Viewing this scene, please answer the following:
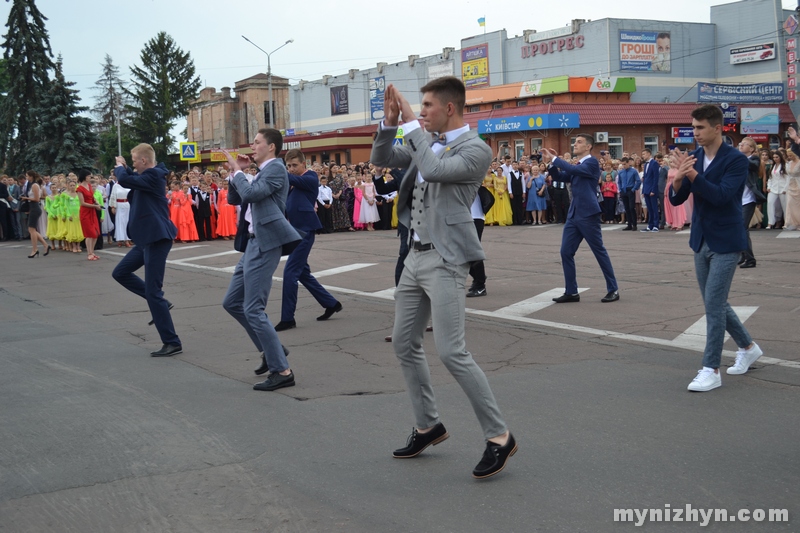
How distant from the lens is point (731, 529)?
383 cm

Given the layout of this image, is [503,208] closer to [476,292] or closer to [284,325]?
[476,292]

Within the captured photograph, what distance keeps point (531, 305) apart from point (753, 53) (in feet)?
174

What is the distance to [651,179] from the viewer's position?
22.7 m

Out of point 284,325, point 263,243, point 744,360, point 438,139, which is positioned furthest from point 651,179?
point 438,139

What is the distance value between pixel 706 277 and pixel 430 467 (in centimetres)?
298

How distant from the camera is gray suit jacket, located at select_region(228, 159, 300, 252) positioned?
22.8ft

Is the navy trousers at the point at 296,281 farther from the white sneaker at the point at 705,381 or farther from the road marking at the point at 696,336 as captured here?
the white sneaker at the point at 705,381

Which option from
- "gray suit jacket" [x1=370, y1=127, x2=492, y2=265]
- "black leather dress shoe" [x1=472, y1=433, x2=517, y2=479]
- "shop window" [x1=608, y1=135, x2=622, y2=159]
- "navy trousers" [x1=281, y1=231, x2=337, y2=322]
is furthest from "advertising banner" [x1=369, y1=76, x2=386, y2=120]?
"black leather dress shoe" [x1=472, y1=433, x2=517, y2=479]

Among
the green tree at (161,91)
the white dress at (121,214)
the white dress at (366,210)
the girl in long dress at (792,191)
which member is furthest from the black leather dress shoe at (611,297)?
the green tree at (161,91)

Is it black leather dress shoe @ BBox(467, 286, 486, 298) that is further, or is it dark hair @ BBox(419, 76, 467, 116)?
black leather dress shoe @ BBox(467, 286, 486, 298)

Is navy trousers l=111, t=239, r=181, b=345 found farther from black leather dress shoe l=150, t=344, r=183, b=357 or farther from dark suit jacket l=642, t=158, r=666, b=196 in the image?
dark suit jacket l=642, t=158, r=666, b=196

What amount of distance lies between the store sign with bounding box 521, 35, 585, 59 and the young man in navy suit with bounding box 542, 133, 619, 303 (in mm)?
49031

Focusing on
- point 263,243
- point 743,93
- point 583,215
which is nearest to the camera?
point 263,243

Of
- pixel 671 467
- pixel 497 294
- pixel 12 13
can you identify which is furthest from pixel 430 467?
pixel 12 13
